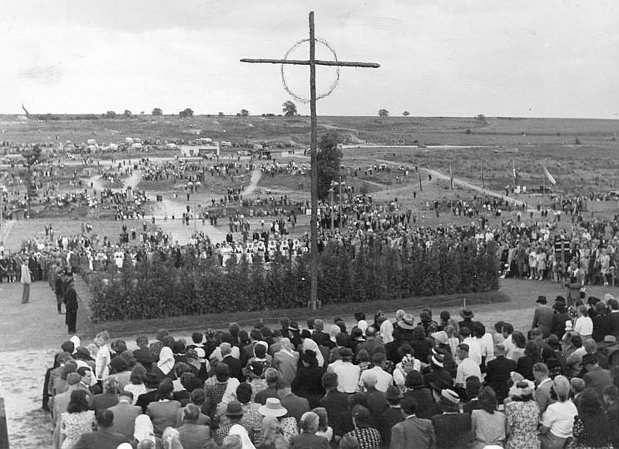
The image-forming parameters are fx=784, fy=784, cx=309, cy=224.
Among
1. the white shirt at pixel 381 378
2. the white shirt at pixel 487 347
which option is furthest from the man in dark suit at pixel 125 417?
the white shirt at pixel 487 347

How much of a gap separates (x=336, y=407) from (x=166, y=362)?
10.0ft

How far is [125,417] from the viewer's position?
8625mm

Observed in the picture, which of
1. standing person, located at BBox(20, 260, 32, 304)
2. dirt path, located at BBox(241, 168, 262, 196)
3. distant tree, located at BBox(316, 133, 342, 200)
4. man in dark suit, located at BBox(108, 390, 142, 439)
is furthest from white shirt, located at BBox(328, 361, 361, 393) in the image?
dirt path, located at BBox(241, 168, 262, 196)

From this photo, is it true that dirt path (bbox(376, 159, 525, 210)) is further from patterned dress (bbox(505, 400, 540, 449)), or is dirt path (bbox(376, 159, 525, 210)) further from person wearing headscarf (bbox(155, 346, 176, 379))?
patterned dress (bbox(505, 400, 540, 449))

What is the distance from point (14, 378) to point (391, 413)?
10.00 meters

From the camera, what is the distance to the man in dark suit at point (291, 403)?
8789 millimetres

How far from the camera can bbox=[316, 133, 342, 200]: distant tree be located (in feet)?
207

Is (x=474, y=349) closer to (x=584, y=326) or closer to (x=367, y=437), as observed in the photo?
(x=584, y=326)

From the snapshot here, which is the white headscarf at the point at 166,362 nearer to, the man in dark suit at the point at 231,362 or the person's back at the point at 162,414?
the man in dark suit at the point at 231,362

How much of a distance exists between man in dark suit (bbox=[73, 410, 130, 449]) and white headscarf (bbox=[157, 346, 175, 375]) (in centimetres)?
300

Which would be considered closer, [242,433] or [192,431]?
[242,433]

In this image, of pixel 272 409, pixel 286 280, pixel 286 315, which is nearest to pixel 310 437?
pixel 272 409

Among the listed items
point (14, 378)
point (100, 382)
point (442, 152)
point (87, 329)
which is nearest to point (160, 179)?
point (442, 152)

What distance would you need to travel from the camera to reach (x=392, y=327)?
13.8m
